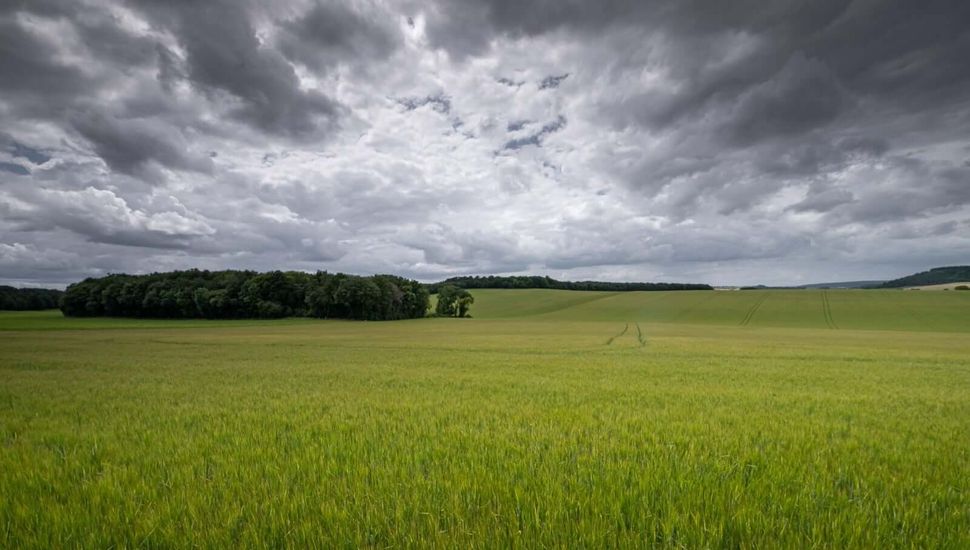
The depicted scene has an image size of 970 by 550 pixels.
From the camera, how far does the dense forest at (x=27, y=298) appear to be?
101812 mm

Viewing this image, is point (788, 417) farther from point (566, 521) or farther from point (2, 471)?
point (2, 471)

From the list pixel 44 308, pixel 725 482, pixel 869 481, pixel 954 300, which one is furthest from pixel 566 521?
pixel 44 308

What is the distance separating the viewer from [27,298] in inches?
4277

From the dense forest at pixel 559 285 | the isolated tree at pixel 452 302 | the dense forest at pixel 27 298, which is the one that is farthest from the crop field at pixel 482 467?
the dense forest at pixel 559 285

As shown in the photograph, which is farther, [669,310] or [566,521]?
[669,310]

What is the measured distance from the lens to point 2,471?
5.19m

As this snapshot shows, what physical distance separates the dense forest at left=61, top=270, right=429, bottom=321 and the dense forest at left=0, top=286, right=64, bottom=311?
50.5 feet

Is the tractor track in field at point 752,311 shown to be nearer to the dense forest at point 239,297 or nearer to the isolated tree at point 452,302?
the isolated tree at point 452,302

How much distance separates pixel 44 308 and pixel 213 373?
14985cm

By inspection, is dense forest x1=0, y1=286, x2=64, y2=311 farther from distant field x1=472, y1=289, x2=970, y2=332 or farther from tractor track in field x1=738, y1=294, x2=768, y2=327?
tractor track in field x1=738, y1=294, x2=768, y2=327

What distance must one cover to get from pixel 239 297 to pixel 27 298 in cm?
7237

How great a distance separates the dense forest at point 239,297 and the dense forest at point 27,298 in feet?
50.5

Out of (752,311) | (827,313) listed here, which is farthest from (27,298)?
(827,313)

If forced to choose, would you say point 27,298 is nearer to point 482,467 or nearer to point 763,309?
point 482,467
